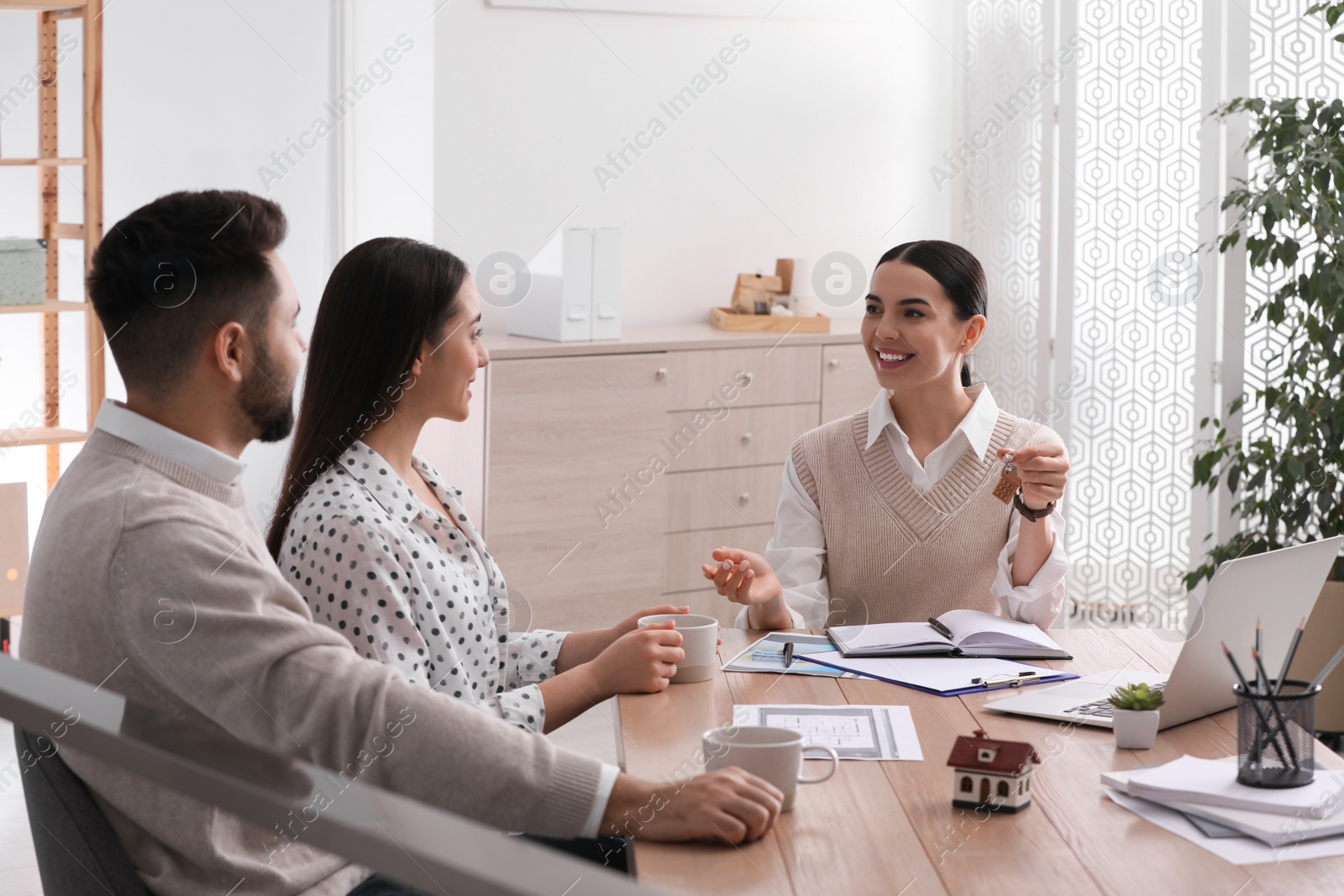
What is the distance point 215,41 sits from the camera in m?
3.95

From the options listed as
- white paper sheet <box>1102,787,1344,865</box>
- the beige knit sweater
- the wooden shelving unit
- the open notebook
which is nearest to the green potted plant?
the open notebook

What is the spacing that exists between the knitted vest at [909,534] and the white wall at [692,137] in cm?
220

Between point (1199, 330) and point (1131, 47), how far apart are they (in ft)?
3.06

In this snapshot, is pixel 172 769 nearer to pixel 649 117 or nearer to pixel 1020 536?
pixel 1020 536

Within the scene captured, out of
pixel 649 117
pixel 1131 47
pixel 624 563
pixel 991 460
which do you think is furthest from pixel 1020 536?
pixel 649 117

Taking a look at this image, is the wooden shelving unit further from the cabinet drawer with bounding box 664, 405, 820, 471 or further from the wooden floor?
the cabinet drawer with bounding box 664, 405, 820, 471

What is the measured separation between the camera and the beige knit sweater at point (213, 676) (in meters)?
1.18

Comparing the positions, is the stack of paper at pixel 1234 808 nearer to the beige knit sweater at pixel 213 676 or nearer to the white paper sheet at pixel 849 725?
the white paper sheet at pixel 849 725

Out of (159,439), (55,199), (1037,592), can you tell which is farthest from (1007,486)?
(55,199)

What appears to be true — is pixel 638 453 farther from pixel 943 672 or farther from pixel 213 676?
pixel 213 676

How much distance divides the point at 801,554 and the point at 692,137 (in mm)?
2710

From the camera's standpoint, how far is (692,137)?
479cm

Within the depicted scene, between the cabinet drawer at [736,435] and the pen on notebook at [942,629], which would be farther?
the cabinet drawer at [736,435]

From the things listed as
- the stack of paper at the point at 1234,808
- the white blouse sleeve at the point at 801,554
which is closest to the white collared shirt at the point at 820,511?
the white blouse sleeve at the point at 801,554
